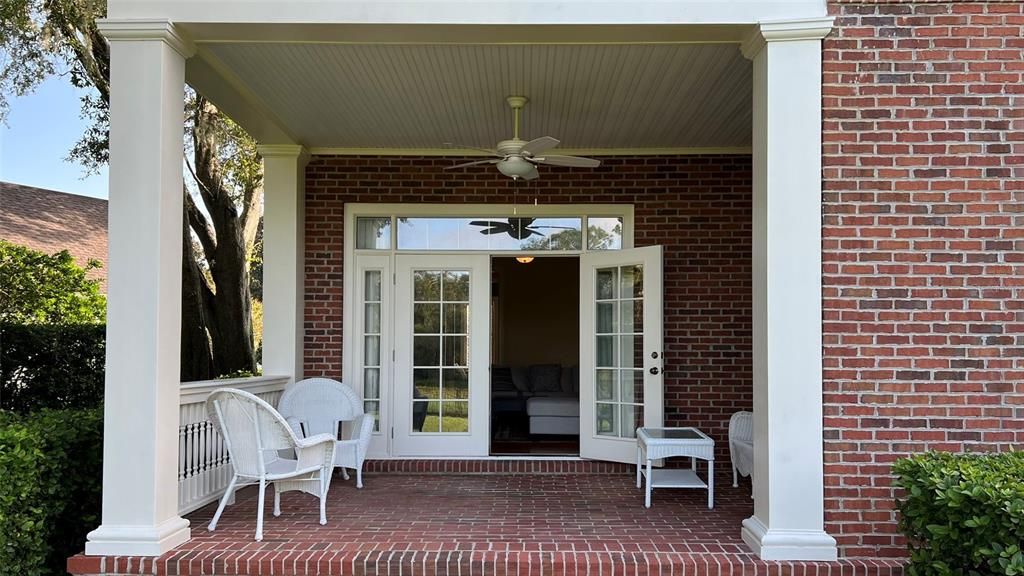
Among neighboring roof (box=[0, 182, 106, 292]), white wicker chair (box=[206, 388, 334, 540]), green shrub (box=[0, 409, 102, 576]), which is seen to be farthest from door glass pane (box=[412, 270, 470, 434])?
neighboring roof (box=[0, 182, 106, 292])

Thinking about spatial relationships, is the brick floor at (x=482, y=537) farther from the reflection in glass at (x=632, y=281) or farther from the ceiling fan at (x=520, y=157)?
the ceiling fan at (x=520, y=157)

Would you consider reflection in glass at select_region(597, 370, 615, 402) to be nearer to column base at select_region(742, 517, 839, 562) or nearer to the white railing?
column base at select_region(742, 517, 839, 562)

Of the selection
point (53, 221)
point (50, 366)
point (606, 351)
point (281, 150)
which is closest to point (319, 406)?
point (281, 150)

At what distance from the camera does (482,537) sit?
13.6 feet

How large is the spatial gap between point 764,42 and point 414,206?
3593 millimetres

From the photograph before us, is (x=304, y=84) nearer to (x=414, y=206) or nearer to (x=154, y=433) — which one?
(x=414, y=206)

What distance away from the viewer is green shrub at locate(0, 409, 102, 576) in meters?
3.57

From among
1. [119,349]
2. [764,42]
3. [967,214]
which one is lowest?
[119,349]

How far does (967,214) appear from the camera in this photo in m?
3.79

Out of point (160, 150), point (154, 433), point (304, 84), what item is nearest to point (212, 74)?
point (304, 84)

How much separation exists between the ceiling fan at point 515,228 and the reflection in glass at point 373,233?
2.80 ft

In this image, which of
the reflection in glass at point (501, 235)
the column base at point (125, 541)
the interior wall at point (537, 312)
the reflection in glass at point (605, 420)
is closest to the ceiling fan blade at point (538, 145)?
the reflection in glass at point (501, 235)

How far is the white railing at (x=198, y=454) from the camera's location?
4535 millimetres

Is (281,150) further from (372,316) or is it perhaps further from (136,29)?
(136,29)
